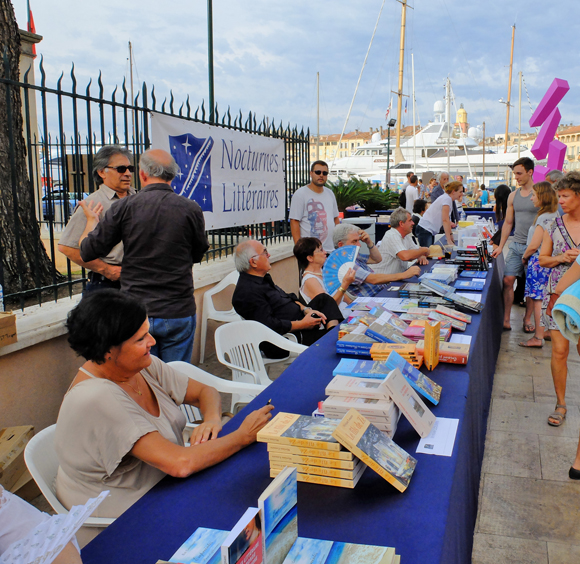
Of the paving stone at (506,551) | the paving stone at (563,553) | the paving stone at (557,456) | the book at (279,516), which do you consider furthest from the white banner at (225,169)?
the book at (279,516)

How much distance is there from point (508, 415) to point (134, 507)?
322 cm

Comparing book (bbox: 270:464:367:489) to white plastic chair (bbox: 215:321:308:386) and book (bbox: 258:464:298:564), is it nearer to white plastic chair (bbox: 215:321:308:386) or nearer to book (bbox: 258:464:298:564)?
book (bbox: 258:464:298:564)

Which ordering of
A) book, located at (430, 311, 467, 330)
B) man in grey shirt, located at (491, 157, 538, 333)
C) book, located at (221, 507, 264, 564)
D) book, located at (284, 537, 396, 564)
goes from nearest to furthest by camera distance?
1. book, located at (221, 507, 264, 564)
2. book, located at (284, 537, 396, 564)
3. book, located at (430, 311, 467, 330)
4. man in grey shirt, located at (491, 157, 538, 333)

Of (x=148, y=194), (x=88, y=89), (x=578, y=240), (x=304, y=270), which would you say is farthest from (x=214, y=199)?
(x=578, y=240)

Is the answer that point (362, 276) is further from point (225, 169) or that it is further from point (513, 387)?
point (225, 169)

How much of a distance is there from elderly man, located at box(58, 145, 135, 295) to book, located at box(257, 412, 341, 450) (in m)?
1.92

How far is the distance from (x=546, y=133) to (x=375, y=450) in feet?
36.0

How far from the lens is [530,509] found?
2766 millimetres

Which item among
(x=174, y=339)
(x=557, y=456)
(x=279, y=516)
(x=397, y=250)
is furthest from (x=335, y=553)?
(x=397, y=250)

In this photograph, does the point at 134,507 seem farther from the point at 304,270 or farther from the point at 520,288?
the point at 520,288

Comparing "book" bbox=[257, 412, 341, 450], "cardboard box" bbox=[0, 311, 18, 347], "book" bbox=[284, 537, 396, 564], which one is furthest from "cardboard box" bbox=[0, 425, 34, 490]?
"book" bbox=[284, 537, 396, 564]

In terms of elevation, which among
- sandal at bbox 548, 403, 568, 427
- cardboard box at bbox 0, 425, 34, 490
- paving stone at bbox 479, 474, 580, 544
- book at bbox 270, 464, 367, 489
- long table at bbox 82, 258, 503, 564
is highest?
book at bbox 270, 464, 367, 489

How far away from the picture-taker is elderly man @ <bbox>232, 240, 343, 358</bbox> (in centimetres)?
382

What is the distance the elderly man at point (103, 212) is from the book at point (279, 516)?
7.69 feet
